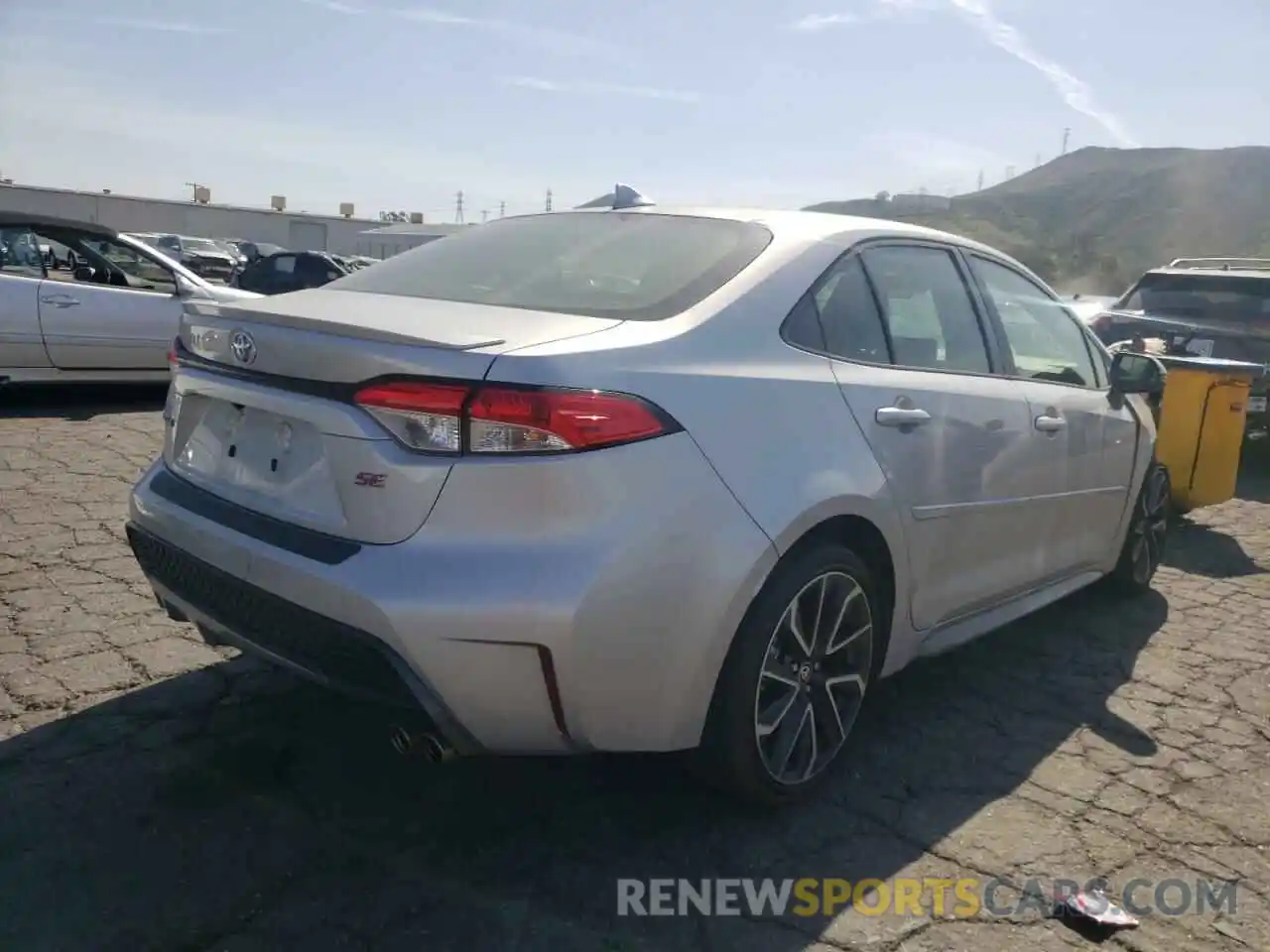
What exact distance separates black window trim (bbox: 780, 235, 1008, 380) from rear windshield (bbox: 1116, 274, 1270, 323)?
21.1ft

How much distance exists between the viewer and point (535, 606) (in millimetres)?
2141

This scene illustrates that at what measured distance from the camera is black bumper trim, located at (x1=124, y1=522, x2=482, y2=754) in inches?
86.4

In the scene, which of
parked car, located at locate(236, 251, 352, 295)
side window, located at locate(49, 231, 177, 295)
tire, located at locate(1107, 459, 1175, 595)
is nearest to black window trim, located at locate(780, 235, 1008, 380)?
tire, located at locate(1107, 459, 1175, 595)

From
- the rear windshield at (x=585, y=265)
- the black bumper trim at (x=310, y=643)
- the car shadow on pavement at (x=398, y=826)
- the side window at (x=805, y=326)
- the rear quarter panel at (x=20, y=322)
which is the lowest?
the car shadow on pavement at (x=398, y=826)

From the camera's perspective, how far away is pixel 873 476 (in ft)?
9.28

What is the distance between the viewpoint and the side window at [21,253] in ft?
24.7

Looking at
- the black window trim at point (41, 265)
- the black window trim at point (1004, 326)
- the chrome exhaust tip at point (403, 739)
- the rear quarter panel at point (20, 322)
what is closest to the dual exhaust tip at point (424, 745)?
the chrome exhaust tip at point (403, 739)

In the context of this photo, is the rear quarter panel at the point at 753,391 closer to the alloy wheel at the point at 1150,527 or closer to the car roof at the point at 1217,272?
the alloy wheel at the point at 1150,527

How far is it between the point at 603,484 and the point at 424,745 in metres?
0.70

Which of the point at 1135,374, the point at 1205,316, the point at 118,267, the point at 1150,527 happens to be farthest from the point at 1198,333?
the point at 118,267

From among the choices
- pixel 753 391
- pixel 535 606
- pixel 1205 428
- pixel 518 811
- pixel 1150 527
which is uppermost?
pixel 753 391

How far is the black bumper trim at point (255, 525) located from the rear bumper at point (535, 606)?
1 centimetres

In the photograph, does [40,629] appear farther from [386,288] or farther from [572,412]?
[572,412]

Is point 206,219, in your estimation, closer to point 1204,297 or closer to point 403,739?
point 1204,297
